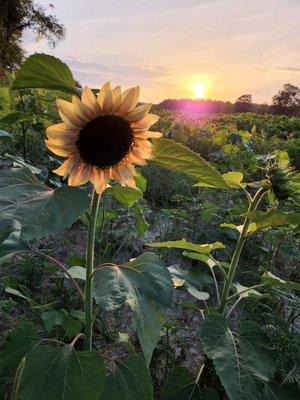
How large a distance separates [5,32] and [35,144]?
2214 centimetres

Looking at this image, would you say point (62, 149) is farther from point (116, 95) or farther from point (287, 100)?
point (287, 100)

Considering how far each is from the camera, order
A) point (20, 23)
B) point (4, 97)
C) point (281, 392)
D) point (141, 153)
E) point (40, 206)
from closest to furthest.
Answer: point (40, 206) → point (141, 153) → point (281, 392) → point (4, 97) → point (20, 23)

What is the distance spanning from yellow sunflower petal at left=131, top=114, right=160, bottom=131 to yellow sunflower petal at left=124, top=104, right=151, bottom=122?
0.04ft

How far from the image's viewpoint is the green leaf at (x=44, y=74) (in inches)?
35.3

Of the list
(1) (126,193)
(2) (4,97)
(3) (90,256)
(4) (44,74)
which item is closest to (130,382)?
(3) (90,256)

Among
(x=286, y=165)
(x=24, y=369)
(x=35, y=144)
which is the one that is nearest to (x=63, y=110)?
(x=24, y=369)

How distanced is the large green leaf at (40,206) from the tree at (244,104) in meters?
26.6

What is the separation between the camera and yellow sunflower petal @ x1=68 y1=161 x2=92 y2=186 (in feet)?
3.43

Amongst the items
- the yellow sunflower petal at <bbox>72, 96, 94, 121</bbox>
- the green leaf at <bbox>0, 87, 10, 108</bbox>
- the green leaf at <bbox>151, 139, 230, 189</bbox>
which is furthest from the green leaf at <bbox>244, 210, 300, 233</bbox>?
the green leaf at <bbox>0, 87, 10, 108</bbox>

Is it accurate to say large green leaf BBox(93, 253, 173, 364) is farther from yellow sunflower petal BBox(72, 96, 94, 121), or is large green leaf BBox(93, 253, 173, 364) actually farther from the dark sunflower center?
yellow sunflower petal BBox(72, 96, 94, 121)

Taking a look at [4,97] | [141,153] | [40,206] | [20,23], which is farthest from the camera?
[20,23]

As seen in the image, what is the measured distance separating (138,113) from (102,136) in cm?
10

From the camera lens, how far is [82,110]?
994mm

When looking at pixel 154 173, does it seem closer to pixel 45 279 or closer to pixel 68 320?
pixel 45 279
